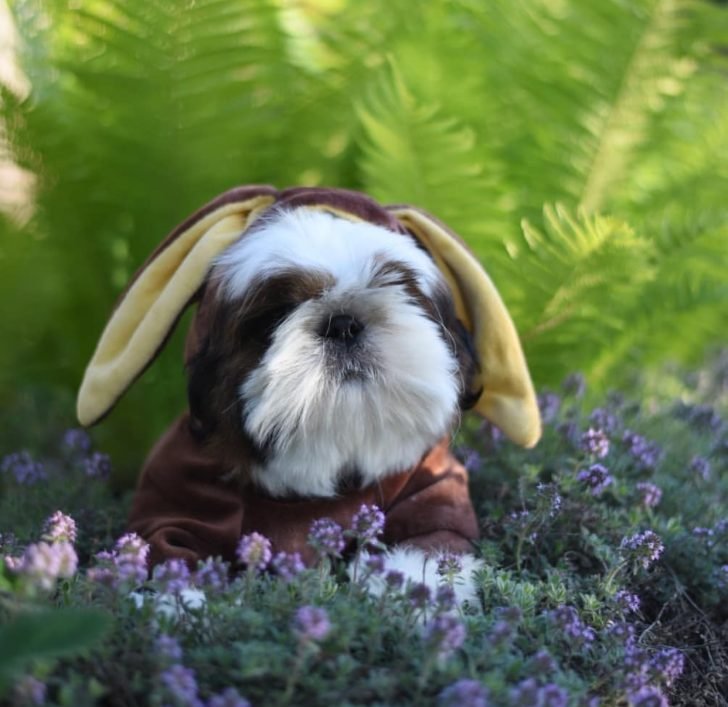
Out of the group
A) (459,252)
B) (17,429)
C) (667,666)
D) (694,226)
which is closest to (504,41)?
(694,226)

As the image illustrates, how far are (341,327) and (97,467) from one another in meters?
0.92

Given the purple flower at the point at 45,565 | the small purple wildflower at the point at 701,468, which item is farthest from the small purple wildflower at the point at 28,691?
the small purple wildflower at the point at 701,468

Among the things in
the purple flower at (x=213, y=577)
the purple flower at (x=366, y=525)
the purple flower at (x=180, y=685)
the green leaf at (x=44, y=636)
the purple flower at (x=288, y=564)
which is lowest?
the purple flower at (x=366, y=525)

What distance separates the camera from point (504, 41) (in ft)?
11.3

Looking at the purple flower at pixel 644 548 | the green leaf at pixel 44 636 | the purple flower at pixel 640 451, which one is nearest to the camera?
the green leaf at pixel 44 636

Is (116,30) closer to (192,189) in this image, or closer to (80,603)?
(192,189)

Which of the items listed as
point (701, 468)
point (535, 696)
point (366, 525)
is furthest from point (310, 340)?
point (701, 468)

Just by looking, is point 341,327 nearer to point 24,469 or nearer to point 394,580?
point 394,580

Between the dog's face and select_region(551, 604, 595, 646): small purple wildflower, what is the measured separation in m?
0.52

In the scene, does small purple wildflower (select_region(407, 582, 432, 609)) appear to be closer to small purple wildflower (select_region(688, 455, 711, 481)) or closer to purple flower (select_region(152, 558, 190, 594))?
purple flower (select_region(152, 558, 190, 594))

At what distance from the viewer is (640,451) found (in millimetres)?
2410

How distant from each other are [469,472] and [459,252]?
26.0 inches

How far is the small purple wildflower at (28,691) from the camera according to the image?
3.95 ft

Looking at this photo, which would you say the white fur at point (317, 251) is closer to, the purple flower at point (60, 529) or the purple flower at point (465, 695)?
the purple flower at point (60, 529)
